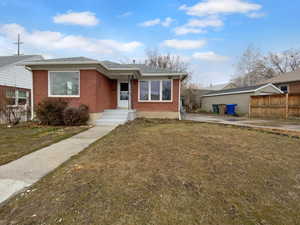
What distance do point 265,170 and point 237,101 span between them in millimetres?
16339

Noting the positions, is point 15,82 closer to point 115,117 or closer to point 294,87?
point 115,117

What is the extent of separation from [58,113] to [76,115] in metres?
0.96

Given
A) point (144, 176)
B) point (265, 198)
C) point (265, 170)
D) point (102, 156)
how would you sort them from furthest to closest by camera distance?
1. point (102, 156)
2. point (265, 170)
3. point (144, 176)
4. point (265, 198)

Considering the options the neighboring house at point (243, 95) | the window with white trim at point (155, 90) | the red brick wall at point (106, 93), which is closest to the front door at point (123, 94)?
the red brick wall at point (106, 93)

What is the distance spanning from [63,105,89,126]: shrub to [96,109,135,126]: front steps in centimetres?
83

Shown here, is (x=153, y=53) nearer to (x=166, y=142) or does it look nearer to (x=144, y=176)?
(x=166, y=142)

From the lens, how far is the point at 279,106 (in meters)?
13.2

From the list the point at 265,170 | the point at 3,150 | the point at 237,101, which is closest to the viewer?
the point at 265,170

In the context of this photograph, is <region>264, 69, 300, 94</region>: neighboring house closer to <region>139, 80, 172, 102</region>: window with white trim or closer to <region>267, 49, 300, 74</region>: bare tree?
<region>267, 49, 300, 74</region>: bare tree

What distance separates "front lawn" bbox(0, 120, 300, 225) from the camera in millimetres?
1938

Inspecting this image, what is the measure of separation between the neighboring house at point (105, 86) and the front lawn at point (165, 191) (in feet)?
20.4

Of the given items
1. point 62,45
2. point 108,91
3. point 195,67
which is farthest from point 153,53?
point 108,91

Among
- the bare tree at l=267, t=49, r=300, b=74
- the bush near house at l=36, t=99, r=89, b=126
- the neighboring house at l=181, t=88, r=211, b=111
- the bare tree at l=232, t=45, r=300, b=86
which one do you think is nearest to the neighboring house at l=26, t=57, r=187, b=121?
the bush near house at l=36, t=99, r=89, b=126

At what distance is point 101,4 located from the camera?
11.2 meters
